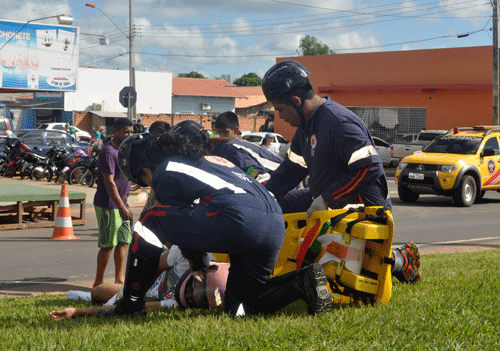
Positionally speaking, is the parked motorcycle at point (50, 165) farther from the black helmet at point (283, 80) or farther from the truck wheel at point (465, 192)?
the black helmet at point (283, 80)

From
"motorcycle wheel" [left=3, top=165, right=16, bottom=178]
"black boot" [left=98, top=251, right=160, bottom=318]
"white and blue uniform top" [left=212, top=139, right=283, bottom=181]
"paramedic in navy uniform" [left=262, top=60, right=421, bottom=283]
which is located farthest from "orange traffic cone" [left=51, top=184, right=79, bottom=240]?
"motorcycle wheel" [left=3, top=165, right=16, bottom=178]

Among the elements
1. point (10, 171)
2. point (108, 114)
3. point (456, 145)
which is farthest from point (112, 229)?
point (108, 114)

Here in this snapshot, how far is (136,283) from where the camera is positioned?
13.8 ft

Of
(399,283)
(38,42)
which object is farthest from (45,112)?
(399,283)

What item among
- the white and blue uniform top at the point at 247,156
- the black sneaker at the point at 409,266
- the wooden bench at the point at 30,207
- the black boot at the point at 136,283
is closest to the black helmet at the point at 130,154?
the black boot at the point at 136,283

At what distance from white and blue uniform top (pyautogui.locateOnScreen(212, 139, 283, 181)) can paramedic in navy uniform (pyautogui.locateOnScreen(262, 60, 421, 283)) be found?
1.32 meters

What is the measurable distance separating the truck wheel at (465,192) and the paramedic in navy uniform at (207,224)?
13.4m

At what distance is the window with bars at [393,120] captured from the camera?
114 feet

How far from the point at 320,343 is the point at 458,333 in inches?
34.1

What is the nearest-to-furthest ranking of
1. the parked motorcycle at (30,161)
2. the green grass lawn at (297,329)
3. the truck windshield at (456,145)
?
the green grass lawn at (297,329)
the truck windshield at (456,145)
the parked motorcycle at (30,161)

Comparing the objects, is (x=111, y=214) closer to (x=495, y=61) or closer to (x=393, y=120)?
(x=495, y=61)

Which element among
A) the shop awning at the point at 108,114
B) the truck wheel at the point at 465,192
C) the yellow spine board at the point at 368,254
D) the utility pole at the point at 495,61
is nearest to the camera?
the yellow spine board at the point at 368,254

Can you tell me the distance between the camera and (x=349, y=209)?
475cm

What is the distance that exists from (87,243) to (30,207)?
8.50 ft
